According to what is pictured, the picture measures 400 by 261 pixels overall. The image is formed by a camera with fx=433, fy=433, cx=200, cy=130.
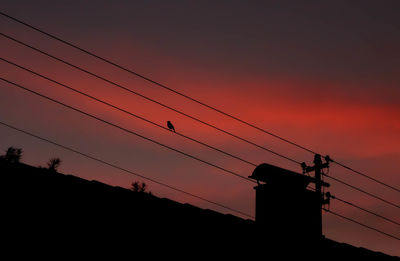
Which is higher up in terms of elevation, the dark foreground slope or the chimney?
the chimney

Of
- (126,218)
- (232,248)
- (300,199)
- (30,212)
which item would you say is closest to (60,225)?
(30,212)

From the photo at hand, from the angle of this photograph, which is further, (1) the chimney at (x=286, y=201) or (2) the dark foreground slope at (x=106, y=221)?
(1) the chimney at (x=286, y=201)

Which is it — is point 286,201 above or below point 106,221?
above

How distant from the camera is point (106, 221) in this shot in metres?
6.74

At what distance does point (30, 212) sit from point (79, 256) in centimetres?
95

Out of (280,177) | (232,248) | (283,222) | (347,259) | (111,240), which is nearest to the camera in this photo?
(111,240)

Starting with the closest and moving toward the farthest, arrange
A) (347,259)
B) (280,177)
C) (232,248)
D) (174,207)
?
(174,207) < (232,248) < (347,259) < (280,177)

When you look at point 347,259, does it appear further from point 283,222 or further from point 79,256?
point 79,256

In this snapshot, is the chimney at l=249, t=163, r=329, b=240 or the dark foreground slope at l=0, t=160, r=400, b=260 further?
the chimney at l=249, t=163, r=329, b=240

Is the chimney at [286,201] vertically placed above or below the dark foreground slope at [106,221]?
above

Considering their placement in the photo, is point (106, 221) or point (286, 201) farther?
point (286, 201)

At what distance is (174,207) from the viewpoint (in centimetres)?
739

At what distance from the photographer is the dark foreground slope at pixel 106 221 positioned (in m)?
6.12

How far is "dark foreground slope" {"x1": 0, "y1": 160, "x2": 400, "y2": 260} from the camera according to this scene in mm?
6121
